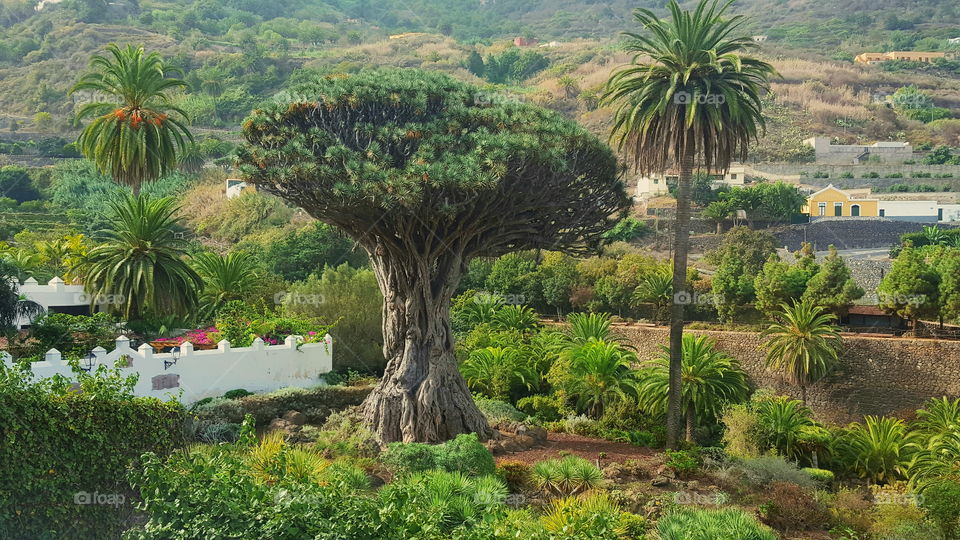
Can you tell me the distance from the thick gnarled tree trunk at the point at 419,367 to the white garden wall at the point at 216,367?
3799 mm

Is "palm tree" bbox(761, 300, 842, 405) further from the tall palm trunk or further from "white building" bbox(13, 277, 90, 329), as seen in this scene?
A: "white building" bbox(13, 277, 90, 329)

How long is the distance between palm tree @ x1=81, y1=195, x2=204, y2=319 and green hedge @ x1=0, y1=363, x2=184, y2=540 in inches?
480

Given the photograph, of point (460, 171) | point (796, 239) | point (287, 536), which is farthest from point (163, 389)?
point (796, 239)

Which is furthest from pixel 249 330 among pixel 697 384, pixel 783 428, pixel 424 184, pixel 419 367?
pixel 783 428

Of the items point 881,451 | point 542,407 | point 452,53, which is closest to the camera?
point 881,451

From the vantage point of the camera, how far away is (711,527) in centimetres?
1325

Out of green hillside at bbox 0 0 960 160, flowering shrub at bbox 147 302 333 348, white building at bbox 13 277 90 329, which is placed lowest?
flowering shrub at bbox 147 302 333 348

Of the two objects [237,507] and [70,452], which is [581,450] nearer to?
[237,507]

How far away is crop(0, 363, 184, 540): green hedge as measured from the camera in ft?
40.9

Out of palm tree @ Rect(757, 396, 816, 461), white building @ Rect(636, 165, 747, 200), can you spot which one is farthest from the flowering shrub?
white building @ Rect(636, 165, 747, 200)

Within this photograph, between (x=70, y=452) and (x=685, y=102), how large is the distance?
597 inches

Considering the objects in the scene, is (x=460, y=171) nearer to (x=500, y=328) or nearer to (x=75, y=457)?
(x=75, y=457)

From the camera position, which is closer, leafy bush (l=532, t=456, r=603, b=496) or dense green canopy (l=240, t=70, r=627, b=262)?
leafy bush (l=532, t=456, r=603, b=496)

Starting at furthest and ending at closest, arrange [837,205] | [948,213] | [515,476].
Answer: [948,213] < [837,205] < [515,476]
